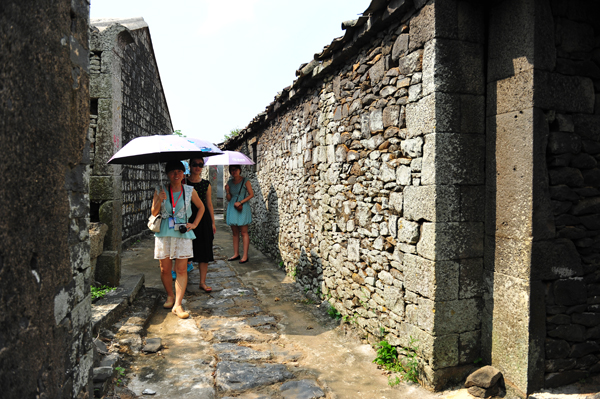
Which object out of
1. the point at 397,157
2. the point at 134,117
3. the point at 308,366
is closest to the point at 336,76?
the point at 397,157

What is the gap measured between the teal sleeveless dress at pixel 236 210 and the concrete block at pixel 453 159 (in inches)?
177

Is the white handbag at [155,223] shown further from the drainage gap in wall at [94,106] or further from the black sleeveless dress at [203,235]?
the drainage gap in wall at [94,106]

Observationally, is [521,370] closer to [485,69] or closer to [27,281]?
[485,69]

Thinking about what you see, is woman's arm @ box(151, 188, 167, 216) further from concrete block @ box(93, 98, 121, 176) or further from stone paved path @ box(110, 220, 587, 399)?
stone paved path @ box(110, 220, 587, 399)

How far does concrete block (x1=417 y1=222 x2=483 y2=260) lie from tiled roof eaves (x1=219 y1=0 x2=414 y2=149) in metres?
1.71

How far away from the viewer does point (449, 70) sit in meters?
2.80

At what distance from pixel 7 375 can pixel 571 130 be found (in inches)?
131

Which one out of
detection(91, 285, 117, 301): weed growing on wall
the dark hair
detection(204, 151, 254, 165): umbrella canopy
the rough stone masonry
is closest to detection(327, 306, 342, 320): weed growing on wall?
the rough stone masonry

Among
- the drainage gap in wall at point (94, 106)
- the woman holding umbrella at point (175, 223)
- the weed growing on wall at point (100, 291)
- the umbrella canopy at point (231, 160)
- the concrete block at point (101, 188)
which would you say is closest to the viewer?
the weed growing on wall at point (100, 291)

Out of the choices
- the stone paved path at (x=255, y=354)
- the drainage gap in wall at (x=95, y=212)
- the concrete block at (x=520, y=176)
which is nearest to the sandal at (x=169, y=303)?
the stone paved path at (x=255, y=354)

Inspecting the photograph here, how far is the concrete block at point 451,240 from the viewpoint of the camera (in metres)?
2.82

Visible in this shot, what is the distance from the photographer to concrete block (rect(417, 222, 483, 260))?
282cm

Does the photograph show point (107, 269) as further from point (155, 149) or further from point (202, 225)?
point (155, 149)

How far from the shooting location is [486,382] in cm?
269
